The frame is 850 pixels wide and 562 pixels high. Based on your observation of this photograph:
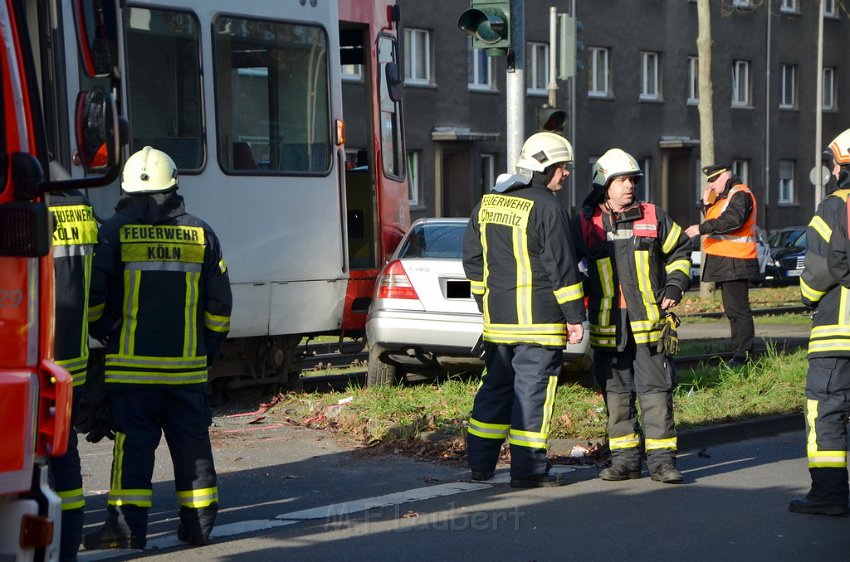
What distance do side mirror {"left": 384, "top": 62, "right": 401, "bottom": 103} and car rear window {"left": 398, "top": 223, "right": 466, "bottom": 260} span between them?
140 cm

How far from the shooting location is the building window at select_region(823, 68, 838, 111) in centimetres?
4644

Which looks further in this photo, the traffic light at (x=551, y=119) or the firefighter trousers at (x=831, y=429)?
the traffic light at (x=551, y=119)

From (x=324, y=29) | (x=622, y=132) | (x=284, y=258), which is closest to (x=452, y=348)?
(x=284, y=258)

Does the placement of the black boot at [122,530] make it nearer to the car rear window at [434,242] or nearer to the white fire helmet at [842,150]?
the white fire helmet at [842,150]

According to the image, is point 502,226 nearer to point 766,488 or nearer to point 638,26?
point 766,488

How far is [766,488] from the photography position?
24.6 ft

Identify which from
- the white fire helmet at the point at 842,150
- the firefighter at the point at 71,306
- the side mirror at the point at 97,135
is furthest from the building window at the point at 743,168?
the side mirror at the point at 97,135

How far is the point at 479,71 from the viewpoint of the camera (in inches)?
1399

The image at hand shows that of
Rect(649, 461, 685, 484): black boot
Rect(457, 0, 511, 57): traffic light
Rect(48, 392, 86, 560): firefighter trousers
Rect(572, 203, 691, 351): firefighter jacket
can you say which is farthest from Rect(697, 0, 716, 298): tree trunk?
Rect(48, 392, 86, 560): firefighter trousers

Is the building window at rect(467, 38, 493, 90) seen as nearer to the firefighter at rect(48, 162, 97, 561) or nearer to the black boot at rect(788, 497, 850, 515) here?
the black boot at rect(788, 497, 850, 515)

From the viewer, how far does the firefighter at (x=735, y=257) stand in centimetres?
1248

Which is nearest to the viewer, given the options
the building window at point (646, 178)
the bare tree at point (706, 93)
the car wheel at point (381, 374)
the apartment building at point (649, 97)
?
the car wheel at point (381, 374)

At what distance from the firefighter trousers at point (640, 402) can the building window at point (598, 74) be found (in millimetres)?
31240

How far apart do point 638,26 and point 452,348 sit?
100ft
